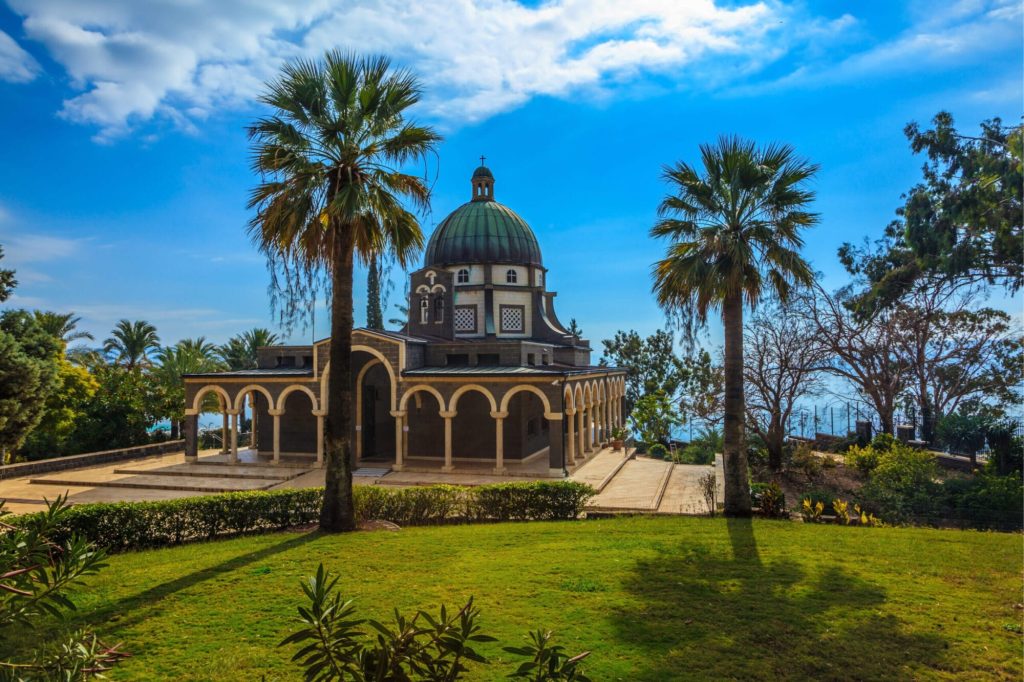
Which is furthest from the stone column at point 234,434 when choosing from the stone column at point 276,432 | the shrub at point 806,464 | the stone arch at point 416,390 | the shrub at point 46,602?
the shrub at point 46,602

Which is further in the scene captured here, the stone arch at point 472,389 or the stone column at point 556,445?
the stone arch at point 472,389

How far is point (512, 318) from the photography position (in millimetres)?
33875

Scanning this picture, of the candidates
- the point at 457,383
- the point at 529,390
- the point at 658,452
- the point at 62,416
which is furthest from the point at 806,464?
the point at 62,416

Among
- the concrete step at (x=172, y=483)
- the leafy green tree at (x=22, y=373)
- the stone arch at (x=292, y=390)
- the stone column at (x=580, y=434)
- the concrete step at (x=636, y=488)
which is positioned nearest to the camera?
the concrete step at (x=636, y=488)

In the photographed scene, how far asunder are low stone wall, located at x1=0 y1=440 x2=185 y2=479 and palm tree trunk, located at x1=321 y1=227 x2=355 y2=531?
1947 centimetres

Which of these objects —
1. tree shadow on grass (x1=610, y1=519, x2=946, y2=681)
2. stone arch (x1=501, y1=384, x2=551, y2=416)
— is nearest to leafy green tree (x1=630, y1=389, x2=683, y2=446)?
stone arch (x1=501, y1=384, x2=551, y2=416)

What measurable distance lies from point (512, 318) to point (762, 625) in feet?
88.7

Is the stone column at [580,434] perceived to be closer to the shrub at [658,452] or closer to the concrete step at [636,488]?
the concrete step at [636,488]

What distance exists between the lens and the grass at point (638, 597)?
6570mm

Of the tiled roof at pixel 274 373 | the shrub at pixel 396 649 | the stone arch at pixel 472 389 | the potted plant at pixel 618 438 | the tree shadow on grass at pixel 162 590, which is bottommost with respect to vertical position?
the tree shadow on grass at pixel 162 590

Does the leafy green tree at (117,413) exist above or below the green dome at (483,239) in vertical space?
below

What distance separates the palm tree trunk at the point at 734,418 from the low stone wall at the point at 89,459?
27.0m

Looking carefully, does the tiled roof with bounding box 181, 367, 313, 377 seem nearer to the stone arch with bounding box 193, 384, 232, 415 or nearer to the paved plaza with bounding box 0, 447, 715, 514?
the stone arch with bounding box 193, 384, 232, 415

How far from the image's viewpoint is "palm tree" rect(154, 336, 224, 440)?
32812mm
